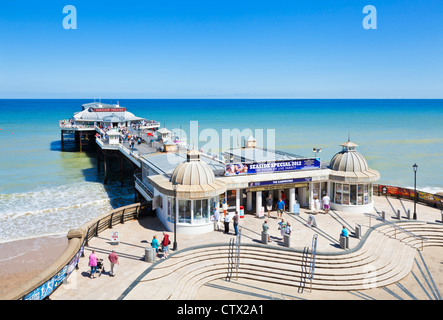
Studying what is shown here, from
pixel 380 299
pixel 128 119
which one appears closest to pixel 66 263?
pixel 380 299

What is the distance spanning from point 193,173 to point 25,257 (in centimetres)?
1126

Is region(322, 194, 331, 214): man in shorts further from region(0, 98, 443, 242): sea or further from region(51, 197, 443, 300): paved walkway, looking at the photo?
region(0, 98, 443, 242): sea

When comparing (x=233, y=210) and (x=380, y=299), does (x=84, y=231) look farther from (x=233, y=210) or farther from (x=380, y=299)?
(x=380, y=299)

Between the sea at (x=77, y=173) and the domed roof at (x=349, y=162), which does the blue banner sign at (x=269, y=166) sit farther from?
the sea at (x=77, y=173)

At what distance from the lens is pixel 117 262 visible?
15.0 m

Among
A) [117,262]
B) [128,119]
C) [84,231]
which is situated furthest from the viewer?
[128,119]

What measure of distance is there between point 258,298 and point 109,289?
18.8 feet

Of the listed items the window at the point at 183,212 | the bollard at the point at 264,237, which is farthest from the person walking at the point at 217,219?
the bollard at the point at 264,237

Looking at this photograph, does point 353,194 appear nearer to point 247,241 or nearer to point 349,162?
point 349,162

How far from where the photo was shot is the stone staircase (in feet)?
49.5

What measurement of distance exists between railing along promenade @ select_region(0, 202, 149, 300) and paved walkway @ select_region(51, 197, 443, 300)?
1.29 feet

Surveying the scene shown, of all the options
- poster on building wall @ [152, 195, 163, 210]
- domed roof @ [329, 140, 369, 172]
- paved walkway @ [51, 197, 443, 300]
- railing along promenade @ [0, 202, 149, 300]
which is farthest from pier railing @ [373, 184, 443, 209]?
railing along promenade @ [0, 202, 149, 300]

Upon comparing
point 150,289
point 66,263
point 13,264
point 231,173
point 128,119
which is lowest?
point 13,264
